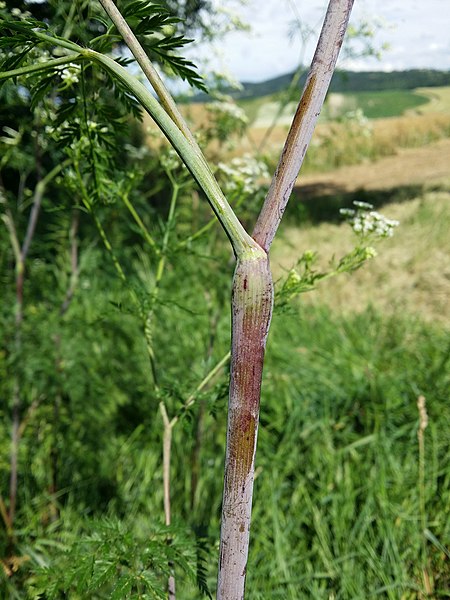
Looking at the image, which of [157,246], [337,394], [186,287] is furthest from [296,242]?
[157,246]

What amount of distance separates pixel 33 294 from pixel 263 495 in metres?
2.80

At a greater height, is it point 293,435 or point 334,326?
point 334,326

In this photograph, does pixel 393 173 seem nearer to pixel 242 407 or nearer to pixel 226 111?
pixel 226 111

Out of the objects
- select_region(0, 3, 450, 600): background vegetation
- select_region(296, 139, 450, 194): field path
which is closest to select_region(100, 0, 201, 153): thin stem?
select_region(0, 3, 450, 600): background vegetation

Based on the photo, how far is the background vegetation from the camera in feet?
4.96

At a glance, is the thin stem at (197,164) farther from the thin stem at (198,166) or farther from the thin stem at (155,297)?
the thin stem at (155,297)

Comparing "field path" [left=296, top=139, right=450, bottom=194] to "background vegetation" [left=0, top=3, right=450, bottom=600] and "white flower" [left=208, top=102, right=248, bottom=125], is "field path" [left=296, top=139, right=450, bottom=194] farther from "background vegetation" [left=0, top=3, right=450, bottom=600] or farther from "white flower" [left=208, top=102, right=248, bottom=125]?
"white flower" [left=208, top=102, right=248, bottom=125]

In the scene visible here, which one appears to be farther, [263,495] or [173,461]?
[173,461]

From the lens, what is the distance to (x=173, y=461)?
328 centimetres

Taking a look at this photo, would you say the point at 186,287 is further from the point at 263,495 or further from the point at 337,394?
the point at 263,495

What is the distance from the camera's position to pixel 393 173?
11.0 meters

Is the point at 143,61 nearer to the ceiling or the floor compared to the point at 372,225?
nearer to the ceiling

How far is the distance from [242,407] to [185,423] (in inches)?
22.0

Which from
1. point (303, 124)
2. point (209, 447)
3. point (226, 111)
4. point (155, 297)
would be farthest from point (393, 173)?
point (303, 124)
